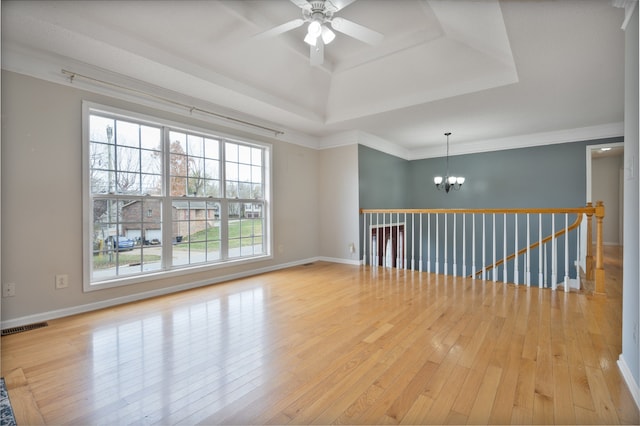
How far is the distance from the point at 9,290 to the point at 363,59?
4.16 m

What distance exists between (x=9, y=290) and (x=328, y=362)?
8.89 feet

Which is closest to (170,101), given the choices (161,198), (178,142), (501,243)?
(178,142)

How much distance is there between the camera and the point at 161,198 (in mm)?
3395

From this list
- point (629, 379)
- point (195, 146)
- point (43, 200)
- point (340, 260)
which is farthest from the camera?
point (340, 260)

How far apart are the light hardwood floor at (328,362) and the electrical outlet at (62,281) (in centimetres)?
32

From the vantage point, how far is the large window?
9.66 feet

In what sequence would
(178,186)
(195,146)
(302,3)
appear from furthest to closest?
(195,146) → (178,186) → (302,3)

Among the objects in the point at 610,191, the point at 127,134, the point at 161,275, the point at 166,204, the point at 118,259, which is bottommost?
the point at 161,275

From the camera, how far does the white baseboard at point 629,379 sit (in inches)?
56.0

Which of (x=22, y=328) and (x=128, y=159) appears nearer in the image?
(x=22, y=328)

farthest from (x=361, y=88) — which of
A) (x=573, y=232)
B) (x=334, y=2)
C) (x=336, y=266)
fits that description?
(x=573, y=232)

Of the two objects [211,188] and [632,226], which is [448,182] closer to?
[632,226]

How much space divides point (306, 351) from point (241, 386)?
1.69 ft

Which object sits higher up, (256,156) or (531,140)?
(531,140)
